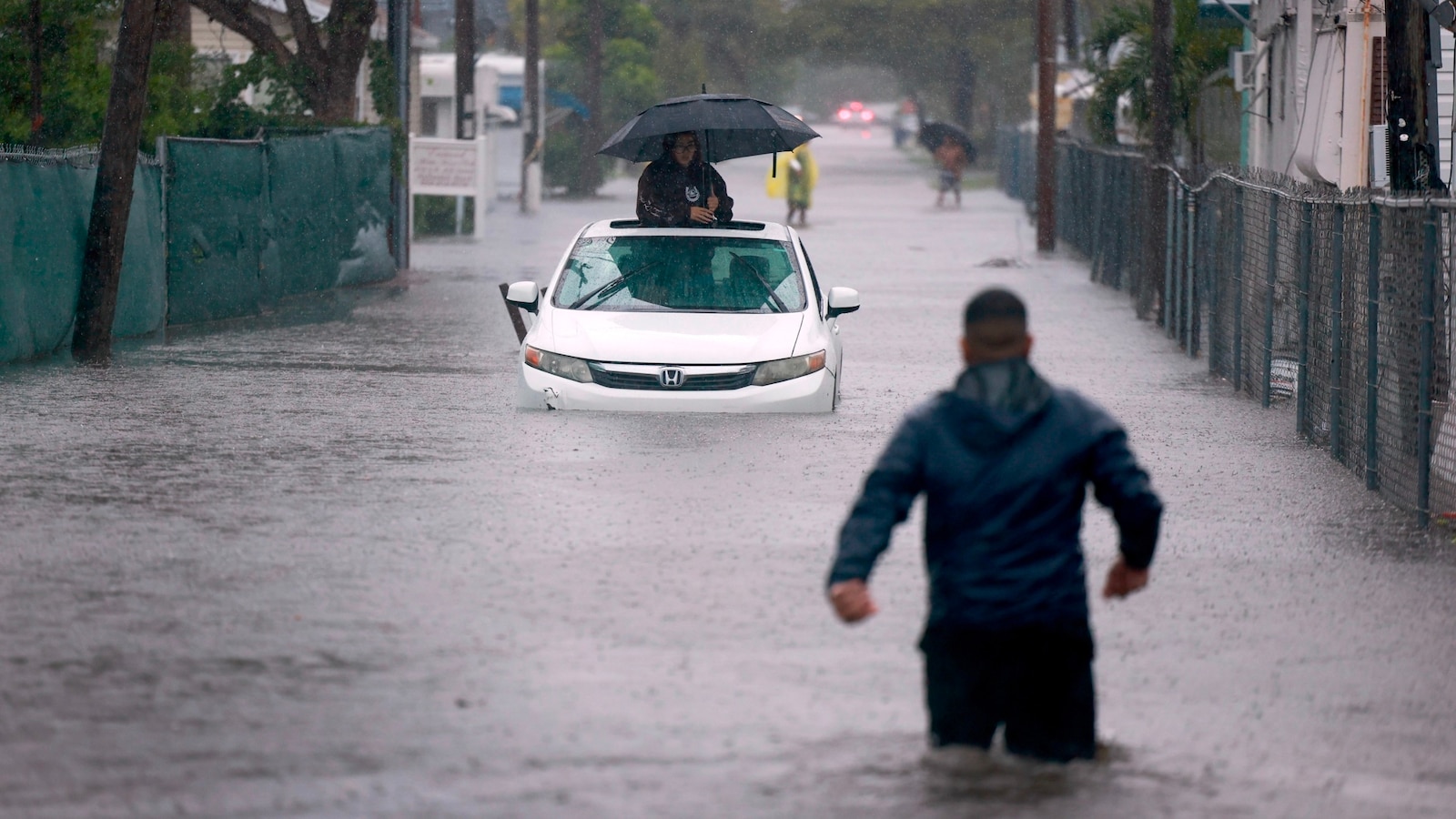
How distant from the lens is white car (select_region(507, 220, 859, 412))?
1302cm

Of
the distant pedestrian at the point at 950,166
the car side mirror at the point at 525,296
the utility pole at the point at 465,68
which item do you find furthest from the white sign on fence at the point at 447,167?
the car side mirror at the point at 525,296

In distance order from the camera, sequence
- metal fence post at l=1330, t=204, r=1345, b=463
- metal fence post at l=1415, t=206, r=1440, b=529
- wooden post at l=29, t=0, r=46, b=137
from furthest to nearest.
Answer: wooden post at l=29, t=0, r=46, b=137 → metal fence post at l=1330, t=204, r=1345, b=463 → metal fence post at l=1415, t=206, r=1440, b=529

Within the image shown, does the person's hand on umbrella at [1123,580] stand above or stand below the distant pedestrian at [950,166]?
below

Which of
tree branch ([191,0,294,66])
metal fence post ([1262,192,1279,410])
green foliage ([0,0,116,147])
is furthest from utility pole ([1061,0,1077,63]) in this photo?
metal fence post ([1262,192,1279,410])

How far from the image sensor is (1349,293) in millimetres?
11758

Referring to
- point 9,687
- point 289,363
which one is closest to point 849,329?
point 289,363

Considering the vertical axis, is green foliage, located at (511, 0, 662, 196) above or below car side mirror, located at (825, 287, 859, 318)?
above

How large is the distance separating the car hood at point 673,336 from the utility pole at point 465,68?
928 inches

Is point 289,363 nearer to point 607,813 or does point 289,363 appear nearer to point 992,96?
point 607,813

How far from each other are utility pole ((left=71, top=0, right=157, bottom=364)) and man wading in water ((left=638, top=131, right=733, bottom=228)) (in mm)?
3871

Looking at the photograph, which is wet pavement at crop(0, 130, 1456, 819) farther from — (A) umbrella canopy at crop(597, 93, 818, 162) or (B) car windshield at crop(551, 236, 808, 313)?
(A) umbrella canopy at crop(597, 93, 818, 162)

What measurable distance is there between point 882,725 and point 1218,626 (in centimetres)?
198

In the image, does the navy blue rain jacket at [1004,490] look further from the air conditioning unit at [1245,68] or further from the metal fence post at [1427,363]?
the air conditioning unit at [1245,68]

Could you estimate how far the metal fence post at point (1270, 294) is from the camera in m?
14.2
